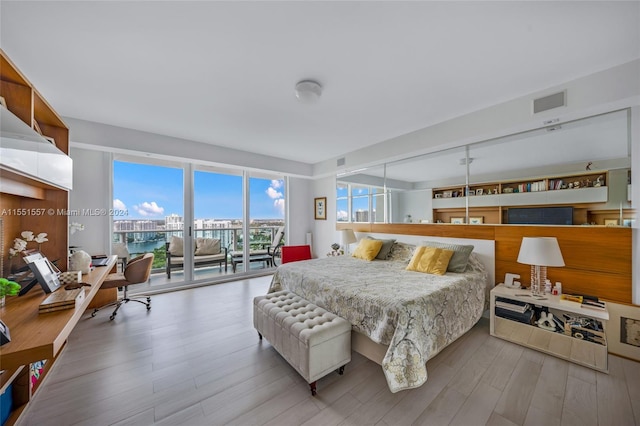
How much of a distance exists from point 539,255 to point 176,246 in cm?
548

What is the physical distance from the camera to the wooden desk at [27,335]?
1.07 metres

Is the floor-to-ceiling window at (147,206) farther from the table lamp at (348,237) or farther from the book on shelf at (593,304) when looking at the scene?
the book on shelf at (593,304)

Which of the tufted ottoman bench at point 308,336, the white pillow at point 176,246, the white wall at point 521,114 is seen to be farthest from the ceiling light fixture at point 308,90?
the white pillow at point 176,246

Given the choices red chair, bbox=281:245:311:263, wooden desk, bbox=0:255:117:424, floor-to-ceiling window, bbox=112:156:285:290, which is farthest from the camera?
red chair, bbox=281:245:311:263

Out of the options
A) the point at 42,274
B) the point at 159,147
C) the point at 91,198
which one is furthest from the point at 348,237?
the point at 91,198

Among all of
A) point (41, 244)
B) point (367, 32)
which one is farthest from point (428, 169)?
point (41, 244)

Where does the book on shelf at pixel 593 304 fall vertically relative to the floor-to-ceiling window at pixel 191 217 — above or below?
below

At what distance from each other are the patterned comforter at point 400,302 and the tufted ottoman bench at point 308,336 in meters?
0.21

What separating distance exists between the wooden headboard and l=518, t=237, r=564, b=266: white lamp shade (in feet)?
0.65

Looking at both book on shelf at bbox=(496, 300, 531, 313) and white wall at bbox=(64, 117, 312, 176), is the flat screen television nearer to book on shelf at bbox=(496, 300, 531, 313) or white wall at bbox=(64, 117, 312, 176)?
book on shelf at bbox=(496, 300, 531, 313)

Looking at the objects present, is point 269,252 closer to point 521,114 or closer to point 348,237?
point 348,237

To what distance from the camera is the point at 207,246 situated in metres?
4.90

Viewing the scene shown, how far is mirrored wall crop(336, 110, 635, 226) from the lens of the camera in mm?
2285

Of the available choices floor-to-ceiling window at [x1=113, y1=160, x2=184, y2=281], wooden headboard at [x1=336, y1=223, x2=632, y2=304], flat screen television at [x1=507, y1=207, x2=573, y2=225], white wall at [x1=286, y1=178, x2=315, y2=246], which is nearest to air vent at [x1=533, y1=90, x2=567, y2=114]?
flat screen television at [x1=507, y1=207, x2=573, y2=225]
